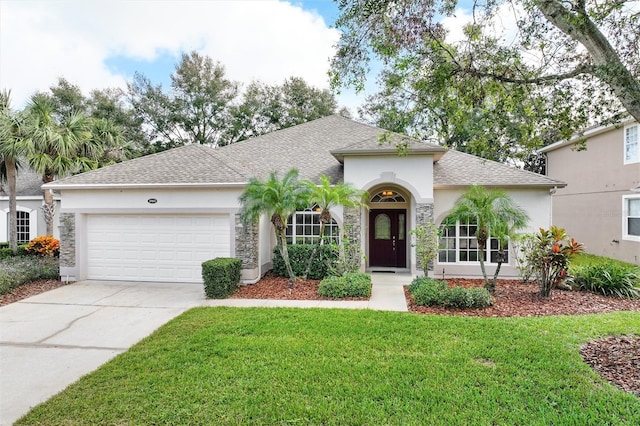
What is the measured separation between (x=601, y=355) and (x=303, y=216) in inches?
369

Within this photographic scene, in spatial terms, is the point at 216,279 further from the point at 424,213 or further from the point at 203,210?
the point at 424,213

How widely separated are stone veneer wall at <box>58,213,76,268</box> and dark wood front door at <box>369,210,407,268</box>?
34.3ft

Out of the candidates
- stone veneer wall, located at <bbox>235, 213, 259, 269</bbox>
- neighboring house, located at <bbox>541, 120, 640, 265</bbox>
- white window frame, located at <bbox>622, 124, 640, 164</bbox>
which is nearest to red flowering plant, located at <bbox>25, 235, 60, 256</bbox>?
stone veneer wall, located at <bbox>235, 213, 259, 269</bbox>

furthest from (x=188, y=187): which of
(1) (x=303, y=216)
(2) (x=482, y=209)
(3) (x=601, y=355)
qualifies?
(3) (x=601, y=355)

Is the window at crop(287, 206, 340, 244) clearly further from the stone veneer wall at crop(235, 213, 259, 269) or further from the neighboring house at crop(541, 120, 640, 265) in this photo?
the neighboring house at crop(541, 120, 640, 265)

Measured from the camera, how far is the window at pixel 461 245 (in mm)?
12086

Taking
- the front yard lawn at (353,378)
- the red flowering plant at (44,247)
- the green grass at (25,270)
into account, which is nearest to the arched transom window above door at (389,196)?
the front yard lawn at (353,378)

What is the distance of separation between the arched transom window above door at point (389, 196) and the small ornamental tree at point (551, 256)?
5057 millimetres

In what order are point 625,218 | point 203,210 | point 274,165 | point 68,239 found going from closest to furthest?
point 203,210
point 68,239
point 274,165
point 625,218

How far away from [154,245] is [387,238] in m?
8.51

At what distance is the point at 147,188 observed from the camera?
10953 mm

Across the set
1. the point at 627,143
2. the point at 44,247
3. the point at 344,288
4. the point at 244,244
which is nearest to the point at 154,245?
the point at 244,244

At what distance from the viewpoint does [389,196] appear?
13.5 m

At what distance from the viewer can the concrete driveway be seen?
4746mm
